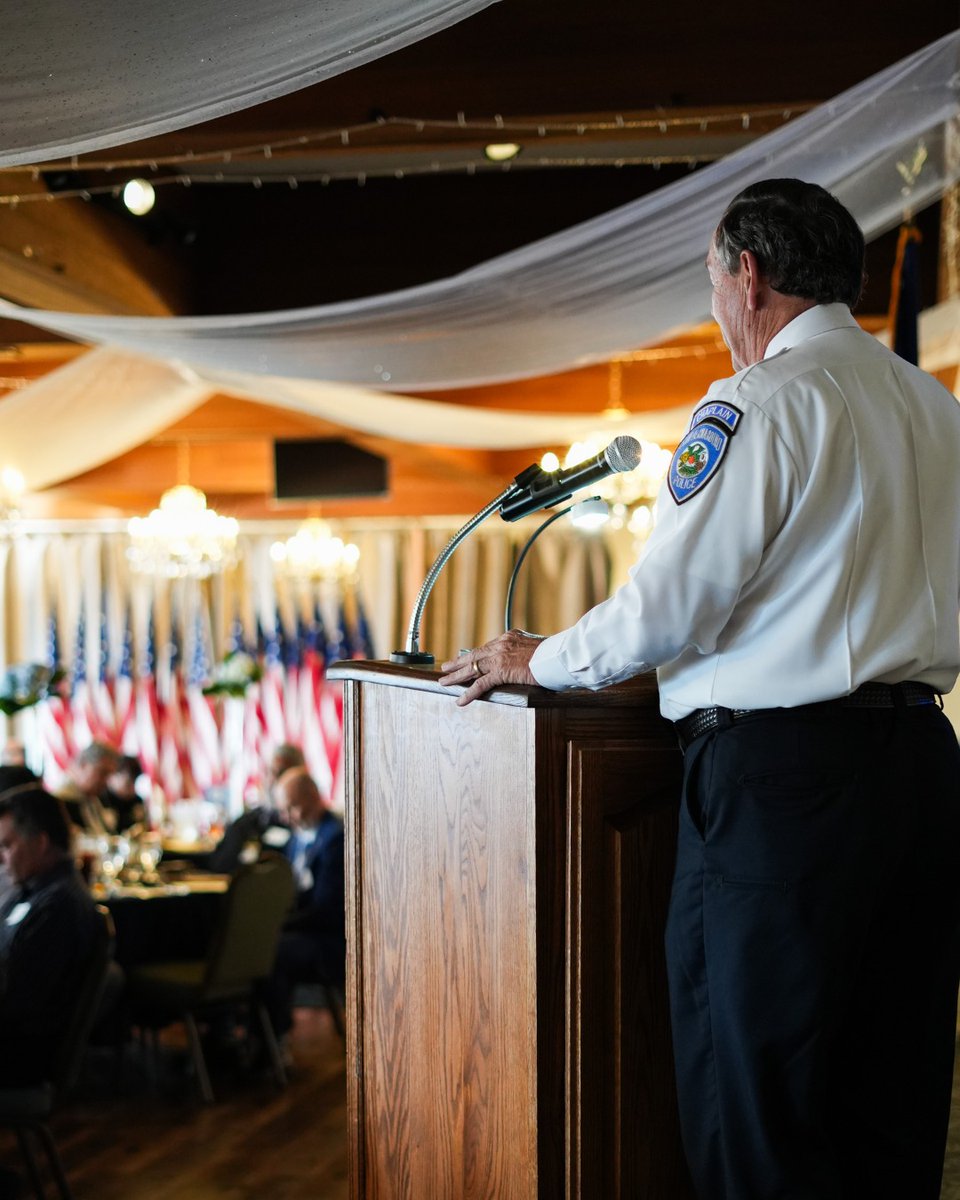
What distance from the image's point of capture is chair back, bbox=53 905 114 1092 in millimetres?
4117

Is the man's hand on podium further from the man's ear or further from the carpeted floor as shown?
the carpeted floor

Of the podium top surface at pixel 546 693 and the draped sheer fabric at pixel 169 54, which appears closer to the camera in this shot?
the podium top surface at pixel 546 693

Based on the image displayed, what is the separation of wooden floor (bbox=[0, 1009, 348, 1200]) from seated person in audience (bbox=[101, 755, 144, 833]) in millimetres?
1561

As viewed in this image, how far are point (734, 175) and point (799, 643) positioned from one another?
187 centimetres

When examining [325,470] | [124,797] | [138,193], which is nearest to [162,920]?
[124,797]

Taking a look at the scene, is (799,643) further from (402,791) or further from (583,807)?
(402,791)

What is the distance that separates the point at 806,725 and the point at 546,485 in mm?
562

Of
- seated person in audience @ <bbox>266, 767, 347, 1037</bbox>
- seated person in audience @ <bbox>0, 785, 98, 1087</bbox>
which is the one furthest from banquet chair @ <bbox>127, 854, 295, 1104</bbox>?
seated person in audience @ <bbox>0, 785, 98, 1087</bbox>

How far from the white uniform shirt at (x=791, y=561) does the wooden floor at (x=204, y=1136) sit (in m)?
3.48

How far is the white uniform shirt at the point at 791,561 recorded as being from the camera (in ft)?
5.04

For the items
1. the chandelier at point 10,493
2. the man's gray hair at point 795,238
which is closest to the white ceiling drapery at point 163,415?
the chandelier at point 10,493

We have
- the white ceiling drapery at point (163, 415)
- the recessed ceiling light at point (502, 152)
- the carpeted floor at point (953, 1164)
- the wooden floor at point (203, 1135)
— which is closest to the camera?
the carpeted floor at point (953, 1164)

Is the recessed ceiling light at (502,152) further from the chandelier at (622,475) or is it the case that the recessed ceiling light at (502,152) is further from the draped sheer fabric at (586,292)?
the chandelier at (622,475)

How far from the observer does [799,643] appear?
1.55 m
